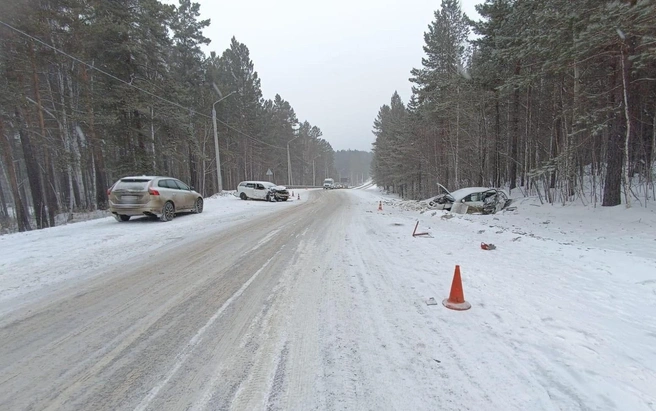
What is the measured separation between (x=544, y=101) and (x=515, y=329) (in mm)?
17202

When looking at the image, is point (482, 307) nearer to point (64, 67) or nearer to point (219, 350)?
point (219, 350)

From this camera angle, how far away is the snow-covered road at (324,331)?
7.68 ft

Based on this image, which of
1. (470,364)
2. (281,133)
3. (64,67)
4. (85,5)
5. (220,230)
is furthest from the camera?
(281,133)

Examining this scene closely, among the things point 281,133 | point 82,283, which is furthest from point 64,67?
point 281,133

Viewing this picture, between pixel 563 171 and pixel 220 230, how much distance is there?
47.6 ft

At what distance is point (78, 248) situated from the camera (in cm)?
702

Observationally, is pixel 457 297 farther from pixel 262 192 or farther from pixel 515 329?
pixel 262 192

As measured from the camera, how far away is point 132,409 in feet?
7.11

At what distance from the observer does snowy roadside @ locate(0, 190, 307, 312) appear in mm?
5132

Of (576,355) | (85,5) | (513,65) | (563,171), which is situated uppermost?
(85,5)

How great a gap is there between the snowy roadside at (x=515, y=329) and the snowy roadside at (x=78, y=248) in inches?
197

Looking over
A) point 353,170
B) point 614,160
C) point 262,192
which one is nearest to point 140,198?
point 262,192

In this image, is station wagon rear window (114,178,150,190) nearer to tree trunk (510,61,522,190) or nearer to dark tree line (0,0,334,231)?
dark tree line (0,0,334,231)

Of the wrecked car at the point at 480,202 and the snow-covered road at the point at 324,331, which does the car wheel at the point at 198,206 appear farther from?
the wrecked car at the point at 480,202
